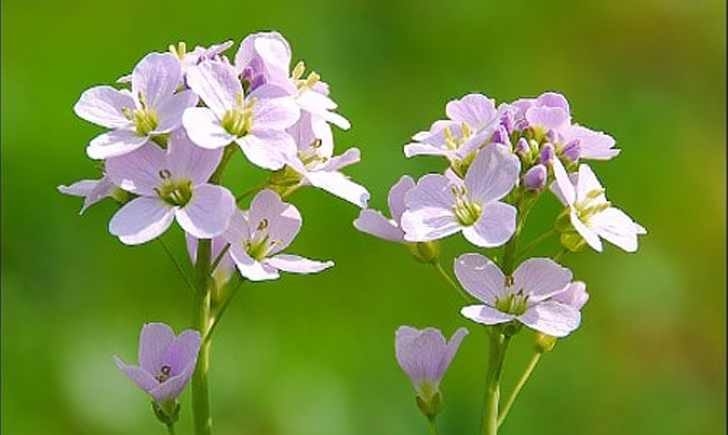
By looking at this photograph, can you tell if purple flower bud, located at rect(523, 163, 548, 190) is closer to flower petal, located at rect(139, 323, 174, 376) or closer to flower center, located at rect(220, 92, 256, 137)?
flower center, located at rect(220, 92, 256, 137)

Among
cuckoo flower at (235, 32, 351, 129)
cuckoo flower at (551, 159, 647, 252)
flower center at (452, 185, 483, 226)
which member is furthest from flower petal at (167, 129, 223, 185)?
cuckoo flower at (551, 159, 647, 252)

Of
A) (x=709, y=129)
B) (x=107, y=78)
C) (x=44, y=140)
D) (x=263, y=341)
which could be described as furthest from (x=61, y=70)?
(x=709, y=129)

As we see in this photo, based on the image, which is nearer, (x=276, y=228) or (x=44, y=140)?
(x=276, y=228)

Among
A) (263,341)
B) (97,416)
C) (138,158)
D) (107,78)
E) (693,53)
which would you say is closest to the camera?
(138,158)

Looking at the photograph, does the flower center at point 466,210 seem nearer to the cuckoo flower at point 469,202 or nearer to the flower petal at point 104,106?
the cuckoo flower at point 469,202

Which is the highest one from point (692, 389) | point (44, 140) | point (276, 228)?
point (276, 228)

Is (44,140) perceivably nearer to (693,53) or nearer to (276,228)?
(276,228)
